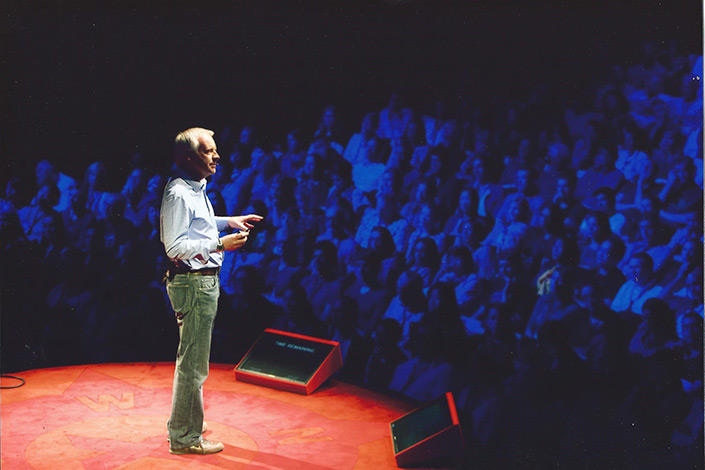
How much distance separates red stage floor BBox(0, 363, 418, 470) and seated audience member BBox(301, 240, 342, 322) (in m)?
0.58

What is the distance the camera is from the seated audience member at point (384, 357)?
3.85m

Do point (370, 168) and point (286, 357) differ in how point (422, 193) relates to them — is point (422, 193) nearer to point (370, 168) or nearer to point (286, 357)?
point (370, 168)

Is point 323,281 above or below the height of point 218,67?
below

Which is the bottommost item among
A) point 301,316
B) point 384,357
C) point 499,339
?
point 384,357

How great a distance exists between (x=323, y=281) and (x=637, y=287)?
1.87 m

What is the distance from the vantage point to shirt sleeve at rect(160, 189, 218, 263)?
8.46 ft

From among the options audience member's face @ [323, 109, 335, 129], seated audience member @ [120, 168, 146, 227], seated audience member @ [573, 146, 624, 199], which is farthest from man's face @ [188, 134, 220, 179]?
seated audience member @ [573, 146, 624, 199]

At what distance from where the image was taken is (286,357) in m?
3.89

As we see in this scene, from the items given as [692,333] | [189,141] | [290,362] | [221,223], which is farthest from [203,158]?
[692,333]

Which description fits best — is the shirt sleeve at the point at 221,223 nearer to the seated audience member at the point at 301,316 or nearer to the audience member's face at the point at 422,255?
the seated audience member at the point at 301,316

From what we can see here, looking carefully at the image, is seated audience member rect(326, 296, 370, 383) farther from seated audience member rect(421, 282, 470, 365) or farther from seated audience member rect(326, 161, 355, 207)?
seated audience member rect(326, 161, 355, 207)

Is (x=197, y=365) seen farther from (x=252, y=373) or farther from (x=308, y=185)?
(x=308, y=185)

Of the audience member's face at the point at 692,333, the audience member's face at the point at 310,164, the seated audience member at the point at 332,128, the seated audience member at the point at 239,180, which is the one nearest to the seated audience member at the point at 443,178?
the seated audience member at the point at 332,128

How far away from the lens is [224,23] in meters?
4.46
